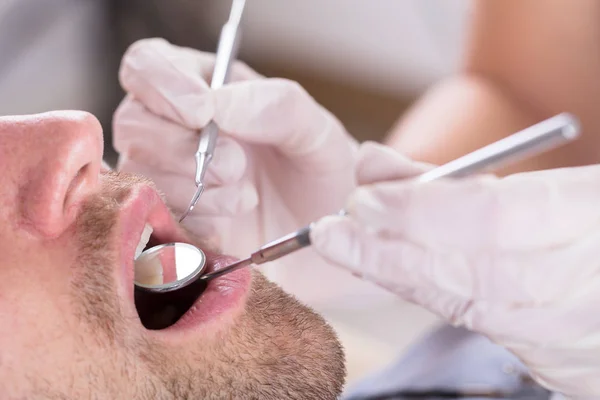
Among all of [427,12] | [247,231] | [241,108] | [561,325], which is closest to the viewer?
[561,325]

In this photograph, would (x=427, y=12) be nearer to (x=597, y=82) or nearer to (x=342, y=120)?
(x=342, y=120)

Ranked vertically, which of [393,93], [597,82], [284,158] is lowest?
[393,93]

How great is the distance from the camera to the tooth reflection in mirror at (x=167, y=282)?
702 mm

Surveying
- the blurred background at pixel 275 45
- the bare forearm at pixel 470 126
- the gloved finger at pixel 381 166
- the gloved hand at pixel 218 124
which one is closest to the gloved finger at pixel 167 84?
the gloved hand at pixel 218 124

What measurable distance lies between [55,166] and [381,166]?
313mm

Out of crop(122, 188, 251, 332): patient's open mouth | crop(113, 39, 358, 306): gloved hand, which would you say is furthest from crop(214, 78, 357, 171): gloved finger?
crop(122, 188, 251, 332): patient's open mouth

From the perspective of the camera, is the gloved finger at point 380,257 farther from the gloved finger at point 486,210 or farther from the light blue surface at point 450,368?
the light blue surface at point 450,368

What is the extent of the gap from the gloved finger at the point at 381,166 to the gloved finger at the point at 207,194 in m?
0.28

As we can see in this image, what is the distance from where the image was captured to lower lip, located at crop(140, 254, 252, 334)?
2.18 ft

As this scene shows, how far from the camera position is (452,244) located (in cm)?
56

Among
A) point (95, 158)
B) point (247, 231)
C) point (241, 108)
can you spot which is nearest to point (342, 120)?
point (247, 231)

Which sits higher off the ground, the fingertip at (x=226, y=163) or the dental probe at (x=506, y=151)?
the dental probe at (x=506, y=151)

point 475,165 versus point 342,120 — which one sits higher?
point 475,165

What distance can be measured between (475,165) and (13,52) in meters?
1.52
